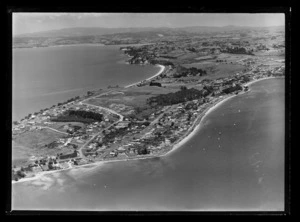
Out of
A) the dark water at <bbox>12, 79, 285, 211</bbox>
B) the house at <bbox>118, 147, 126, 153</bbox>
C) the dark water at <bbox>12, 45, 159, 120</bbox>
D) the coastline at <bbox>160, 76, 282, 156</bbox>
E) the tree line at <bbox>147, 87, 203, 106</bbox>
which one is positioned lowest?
the dark water at <bbox>12, 79, 285, 211</bbox>

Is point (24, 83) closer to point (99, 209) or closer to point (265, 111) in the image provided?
point (99, 209)

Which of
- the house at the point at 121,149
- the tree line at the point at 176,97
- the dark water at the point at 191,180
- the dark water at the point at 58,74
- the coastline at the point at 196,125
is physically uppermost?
the dark water at the point at 58,74

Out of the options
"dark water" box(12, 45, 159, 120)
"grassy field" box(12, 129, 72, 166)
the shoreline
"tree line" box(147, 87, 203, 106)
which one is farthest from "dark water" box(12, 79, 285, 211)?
"dark water" box(12, 45, 159, 120)

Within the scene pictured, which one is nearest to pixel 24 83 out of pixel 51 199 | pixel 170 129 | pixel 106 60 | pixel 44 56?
pixel 44 56

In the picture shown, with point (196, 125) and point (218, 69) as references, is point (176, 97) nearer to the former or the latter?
point (196, 125)

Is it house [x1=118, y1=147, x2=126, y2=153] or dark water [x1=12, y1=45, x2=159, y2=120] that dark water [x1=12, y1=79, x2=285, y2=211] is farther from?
dark water [x1=12, y1=45, x2=159, y2=120]

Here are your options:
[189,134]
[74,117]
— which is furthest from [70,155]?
[189,134]

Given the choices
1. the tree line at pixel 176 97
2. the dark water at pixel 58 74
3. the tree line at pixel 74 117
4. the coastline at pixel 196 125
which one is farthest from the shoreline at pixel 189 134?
the dark water at pixel 58 74

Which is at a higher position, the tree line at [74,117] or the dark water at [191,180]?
the tree line at [74,117]

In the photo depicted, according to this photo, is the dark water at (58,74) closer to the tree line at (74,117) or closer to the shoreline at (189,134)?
the tree line at (74,117)
